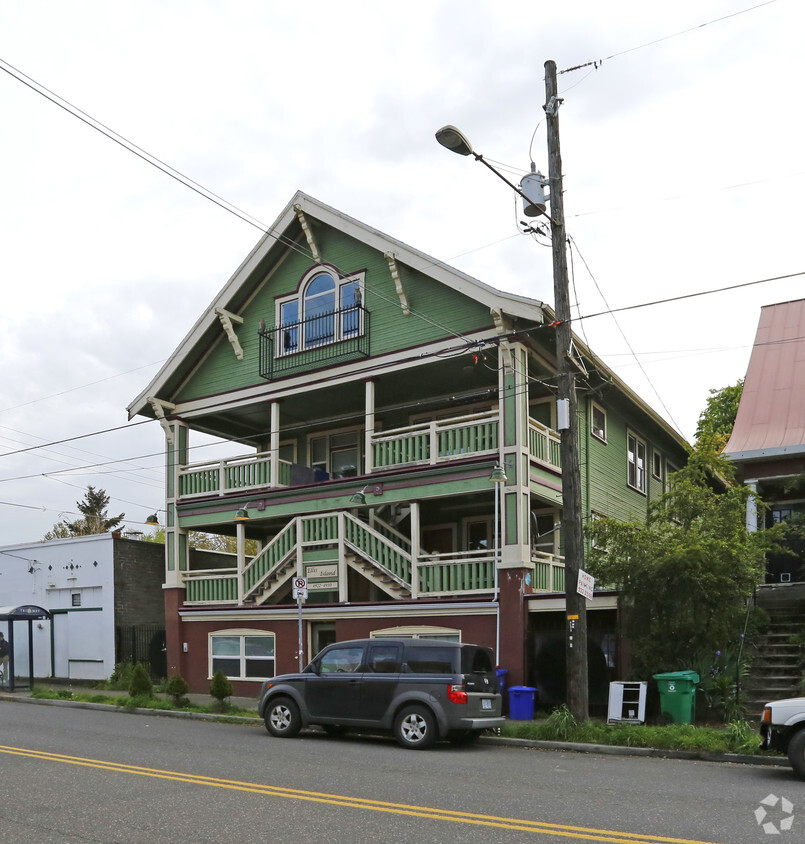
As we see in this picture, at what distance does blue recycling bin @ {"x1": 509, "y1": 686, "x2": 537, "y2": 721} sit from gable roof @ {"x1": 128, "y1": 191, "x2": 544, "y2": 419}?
7.42 m

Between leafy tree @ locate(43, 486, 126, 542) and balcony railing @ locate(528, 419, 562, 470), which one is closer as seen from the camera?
balcony railing @ locate(528, 419, 562, 470)

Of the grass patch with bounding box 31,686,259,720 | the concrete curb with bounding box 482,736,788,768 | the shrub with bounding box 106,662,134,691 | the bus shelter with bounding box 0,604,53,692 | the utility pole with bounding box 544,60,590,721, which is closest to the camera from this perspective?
the concrete curb with bounding box 482,736,788,768

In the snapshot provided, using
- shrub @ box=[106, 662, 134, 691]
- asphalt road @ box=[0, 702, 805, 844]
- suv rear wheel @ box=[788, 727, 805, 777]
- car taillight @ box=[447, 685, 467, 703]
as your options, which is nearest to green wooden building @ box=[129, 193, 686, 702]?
shrub @ box=[106, 662, 134, 691]

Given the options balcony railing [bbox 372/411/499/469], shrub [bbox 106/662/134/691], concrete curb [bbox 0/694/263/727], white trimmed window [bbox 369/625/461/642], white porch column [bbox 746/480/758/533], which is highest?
balcony railing [bbox 372/411/499/469]

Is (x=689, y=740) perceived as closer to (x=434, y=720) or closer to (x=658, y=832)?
(x=434, y=720)

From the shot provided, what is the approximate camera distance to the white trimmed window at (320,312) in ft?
78.3

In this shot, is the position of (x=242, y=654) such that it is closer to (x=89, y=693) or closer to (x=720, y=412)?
(x=89, y=693)

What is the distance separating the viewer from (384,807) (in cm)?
917

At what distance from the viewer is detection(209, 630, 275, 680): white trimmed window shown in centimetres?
2395

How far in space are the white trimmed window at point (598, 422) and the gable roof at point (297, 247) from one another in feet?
17.8

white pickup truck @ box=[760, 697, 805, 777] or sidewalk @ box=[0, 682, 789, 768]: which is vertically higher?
white pickup truck @ box=[760, 697, 805, 777]

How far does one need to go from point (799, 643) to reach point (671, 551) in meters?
3.19

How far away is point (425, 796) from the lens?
9.80 meters

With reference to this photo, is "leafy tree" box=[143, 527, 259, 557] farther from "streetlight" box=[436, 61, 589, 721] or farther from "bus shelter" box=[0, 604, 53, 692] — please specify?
"streetlight" box=[436, 61, 589, 721]
